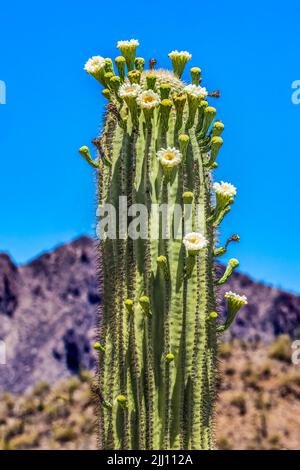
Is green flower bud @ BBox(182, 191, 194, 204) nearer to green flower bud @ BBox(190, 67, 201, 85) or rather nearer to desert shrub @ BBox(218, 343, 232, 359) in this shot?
green flower bud @ BBox(190, 67, 201, 85)

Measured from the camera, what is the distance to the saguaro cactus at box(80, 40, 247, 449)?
4695mm

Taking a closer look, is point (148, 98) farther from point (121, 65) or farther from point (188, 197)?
point (188, 197)

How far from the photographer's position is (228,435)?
17828 mm

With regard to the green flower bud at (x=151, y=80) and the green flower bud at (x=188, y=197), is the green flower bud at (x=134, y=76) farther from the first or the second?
the green flower bud at (x=188, y=197)

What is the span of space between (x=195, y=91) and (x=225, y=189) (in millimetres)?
618

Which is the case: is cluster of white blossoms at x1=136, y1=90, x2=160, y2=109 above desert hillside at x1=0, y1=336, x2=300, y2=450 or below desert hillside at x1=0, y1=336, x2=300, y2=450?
below

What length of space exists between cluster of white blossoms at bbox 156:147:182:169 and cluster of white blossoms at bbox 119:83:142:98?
411 millimetres

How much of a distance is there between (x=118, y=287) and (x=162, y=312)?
315 mm

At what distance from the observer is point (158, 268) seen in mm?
4699

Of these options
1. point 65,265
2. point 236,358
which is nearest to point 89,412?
point 236,358

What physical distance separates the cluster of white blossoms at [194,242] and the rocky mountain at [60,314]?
62.6 feet

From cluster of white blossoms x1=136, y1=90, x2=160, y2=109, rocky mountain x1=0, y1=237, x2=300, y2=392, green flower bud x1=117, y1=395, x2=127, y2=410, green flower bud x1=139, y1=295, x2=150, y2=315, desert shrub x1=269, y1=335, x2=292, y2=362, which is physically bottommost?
green flower bud x1=117, y1=395, x2=127, y2=410

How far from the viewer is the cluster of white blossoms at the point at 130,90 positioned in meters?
4.95

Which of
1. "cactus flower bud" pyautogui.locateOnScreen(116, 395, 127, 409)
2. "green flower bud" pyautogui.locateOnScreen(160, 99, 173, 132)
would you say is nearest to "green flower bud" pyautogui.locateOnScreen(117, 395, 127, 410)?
"cactus flower bud" pyautogui.locateOnScreen(116, 395, 127, 409)
